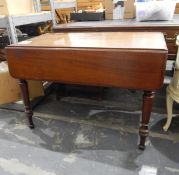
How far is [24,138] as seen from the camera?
5.19 ft

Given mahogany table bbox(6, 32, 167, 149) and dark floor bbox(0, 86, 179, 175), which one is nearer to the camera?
mahogany table bbox(6, 32, 167, 149)

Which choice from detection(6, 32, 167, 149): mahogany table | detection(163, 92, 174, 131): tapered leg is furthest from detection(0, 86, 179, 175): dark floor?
detection(6, 32, 167, 149): mahogany table

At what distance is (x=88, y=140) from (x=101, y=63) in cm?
64

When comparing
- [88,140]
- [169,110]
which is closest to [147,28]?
[169,110]

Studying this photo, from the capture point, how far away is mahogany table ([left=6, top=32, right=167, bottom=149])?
44.4 inches

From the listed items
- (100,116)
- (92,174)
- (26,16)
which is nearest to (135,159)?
(92,174)

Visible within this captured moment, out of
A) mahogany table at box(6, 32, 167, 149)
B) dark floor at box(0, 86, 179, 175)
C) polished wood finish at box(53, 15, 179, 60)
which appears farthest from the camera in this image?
polished wood finish at box(53, 15, 179, 60)

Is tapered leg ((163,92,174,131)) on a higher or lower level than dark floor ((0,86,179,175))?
higher

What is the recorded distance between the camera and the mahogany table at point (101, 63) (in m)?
1.13

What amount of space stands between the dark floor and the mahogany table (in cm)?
16

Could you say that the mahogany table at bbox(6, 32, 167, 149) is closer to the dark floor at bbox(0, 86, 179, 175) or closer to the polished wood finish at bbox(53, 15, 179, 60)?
the dark floor at bbox(0, 86, 179, 175)

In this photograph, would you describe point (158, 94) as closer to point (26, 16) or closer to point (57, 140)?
point (57, 140)

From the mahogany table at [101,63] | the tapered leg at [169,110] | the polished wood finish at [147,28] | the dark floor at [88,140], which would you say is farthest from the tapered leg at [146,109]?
the polished wood finish at [147,28]

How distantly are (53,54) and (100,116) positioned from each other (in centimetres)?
79
